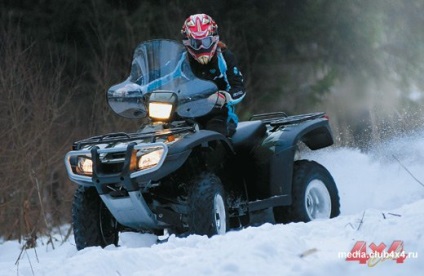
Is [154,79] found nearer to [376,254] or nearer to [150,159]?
[150,159]

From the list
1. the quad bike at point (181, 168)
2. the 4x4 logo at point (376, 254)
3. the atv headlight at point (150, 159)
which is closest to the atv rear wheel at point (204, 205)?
the quad bike at point (181, 168)

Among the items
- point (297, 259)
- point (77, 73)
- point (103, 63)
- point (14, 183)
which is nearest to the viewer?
point (297, 259)

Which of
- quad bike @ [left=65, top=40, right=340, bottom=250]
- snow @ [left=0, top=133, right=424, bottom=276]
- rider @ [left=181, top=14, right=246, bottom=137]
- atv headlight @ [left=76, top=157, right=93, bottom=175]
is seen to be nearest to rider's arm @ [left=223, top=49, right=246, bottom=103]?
rider @ [left=181, top=14, right=246, bottom=137]

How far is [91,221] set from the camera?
327 inches

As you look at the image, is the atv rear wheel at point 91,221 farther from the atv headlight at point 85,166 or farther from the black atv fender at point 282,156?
the black atv fender at point 282,156

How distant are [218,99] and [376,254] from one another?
3214mm

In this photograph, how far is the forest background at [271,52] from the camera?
60.8ft

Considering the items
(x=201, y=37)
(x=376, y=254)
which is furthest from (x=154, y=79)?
(x=376, y=254)

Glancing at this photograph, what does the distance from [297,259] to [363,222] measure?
1185 millimetres

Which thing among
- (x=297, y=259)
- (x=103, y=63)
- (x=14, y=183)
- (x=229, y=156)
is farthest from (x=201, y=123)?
(x=103, y=63)

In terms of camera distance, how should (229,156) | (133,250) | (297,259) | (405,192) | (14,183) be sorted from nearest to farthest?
(297,259) → (133,250) → (229,156) → (405,192) → (14,183)

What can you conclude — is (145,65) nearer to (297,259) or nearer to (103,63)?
(297,259)

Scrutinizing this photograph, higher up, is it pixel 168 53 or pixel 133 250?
pixel 168 53

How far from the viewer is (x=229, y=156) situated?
347 inches
